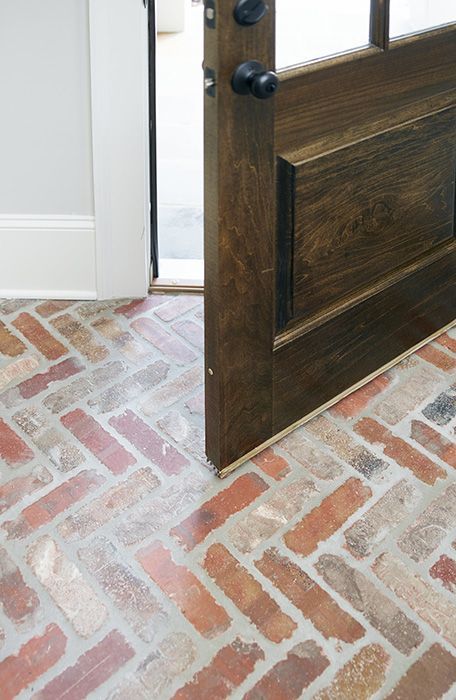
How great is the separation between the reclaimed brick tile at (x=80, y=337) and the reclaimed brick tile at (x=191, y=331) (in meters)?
0.21

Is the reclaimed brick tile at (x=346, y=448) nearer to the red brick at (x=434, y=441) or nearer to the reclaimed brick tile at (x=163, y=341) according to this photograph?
the red brick at (x=434, y=441)

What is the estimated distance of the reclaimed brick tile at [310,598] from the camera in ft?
5.62

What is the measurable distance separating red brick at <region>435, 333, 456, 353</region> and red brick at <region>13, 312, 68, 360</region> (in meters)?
0.98

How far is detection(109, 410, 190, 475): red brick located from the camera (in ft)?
6.81

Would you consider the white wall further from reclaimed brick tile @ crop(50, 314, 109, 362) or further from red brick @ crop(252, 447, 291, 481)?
red brick @ crop(252, 447, 291, 481)

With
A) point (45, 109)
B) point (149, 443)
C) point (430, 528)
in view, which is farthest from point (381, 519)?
point (45, 109)

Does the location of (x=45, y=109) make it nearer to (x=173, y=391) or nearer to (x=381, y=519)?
(x=173, y=391)

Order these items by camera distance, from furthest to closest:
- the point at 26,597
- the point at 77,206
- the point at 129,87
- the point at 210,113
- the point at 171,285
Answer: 1. the point at 171,285
2. the point at 77,206
3. the point at 129,87
4. the point at 26,597
5. the point at 210,113

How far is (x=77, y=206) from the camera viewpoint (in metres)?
2.50

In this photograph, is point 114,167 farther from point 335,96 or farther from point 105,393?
point 335,96

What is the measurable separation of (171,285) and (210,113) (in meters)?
1.09

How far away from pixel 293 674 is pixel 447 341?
1.12 m

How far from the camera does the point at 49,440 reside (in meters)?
2.14

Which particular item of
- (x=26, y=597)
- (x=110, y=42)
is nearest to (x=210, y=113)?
(x=110, y=42)
